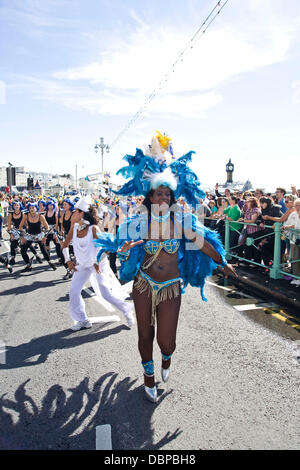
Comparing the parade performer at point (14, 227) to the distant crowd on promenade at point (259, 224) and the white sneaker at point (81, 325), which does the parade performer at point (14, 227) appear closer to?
the distant crowd on promenade at point (259, 224)

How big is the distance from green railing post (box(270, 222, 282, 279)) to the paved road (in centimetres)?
245

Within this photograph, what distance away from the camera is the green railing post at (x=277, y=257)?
23.4 ft

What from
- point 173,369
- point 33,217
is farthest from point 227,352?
point 33,217

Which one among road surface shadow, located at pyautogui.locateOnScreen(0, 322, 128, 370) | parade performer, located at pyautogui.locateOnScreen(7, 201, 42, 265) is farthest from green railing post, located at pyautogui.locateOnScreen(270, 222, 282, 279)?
parade performer, located at pyautogui.locateOnScreen(7, 201, 42, 265)

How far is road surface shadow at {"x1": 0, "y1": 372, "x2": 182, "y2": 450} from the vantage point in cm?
261

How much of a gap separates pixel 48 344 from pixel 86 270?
3.77 ft

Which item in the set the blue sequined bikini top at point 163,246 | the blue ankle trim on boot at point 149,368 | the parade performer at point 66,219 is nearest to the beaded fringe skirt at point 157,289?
the blue sequined bikini top at point 163,246

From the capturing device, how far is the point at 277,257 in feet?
24.0

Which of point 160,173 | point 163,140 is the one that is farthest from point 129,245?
point 163,140

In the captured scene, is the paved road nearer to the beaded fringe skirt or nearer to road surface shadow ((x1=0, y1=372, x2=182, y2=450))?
road surface shadow ((x1=0, y1=372, x2=182, y2=450))

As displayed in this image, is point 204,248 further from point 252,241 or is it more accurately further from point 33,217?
point 33,217

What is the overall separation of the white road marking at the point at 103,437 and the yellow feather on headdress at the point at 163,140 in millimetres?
2538

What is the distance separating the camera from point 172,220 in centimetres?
330
